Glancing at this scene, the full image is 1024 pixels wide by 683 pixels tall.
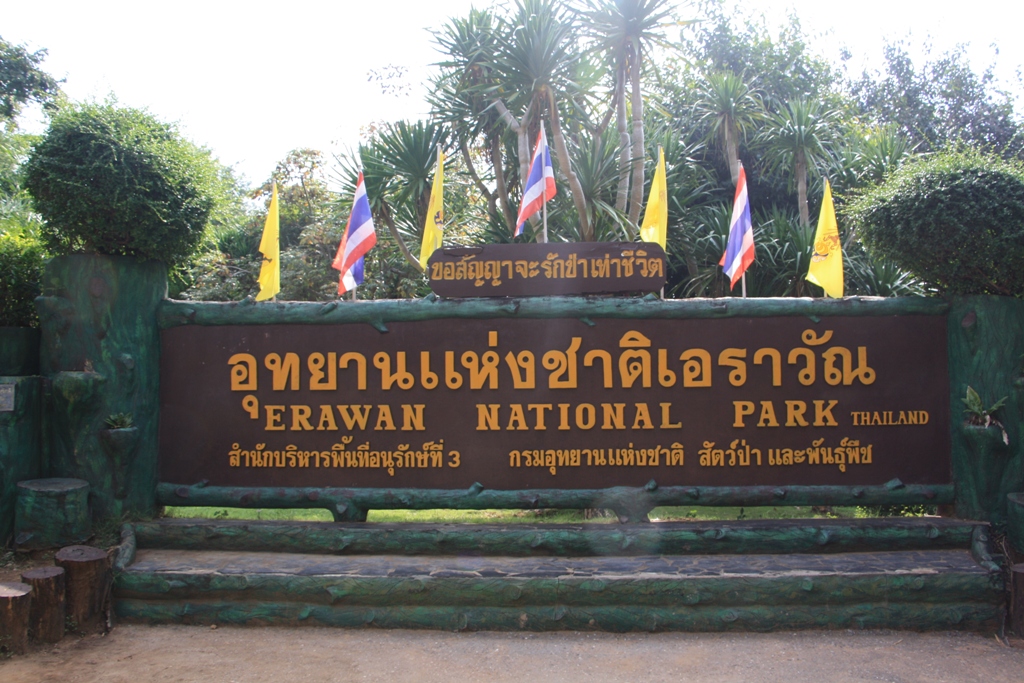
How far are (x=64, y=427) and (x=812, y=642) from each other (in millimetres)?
5639

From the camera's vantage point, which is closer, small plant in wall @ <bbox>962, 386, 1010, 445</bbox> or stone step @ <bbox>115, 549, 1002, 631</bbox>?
stone step @ <bbox>115, 549, 1002, 631</bbox>

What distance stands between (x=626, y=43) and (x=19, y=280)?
25.5 feet

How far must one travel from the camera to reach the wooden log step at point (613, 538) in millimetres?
5359

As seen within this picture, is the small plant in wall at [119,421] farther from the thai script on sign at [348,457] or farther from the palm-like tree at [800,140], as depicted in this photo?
the palm-like tree at [800,140]

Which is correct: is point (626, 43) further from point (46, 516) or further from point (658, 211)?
point (46, 516)

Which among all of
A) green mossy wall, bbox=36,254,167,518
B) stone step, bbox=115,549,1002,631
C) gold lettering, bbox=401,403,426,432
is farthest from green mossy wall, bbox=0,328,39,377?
gold lettering, bbox=401,403,426,432

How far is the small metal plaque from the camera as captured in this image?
543 cm

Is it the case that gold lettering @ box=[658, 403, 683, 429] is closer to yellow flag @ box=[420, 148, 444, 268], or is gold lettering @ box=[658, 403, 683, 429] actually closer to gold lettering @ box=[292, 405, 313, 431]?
gold lettering @ box=[292, 405, 313, 431]

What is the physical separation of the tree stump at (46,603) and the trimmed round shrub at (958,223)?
6420mm

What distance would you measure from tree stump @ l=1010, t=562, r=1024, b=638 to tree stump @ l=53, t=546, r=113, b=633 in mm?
6076

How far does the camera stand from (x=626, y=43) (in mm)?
10039

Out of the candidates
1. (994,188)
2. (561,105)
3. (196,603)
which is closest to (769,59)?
(561,105)

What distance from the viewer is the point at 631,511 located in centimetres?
561

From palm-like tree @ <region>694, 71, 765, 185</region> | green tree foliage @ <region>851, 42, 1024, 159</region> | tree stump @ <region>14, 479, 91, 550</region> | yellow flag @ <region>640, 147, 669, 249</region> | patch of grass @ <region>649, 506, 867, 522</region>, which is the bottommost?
patch of grass @ <region>649, 506, 867, 522</region>
